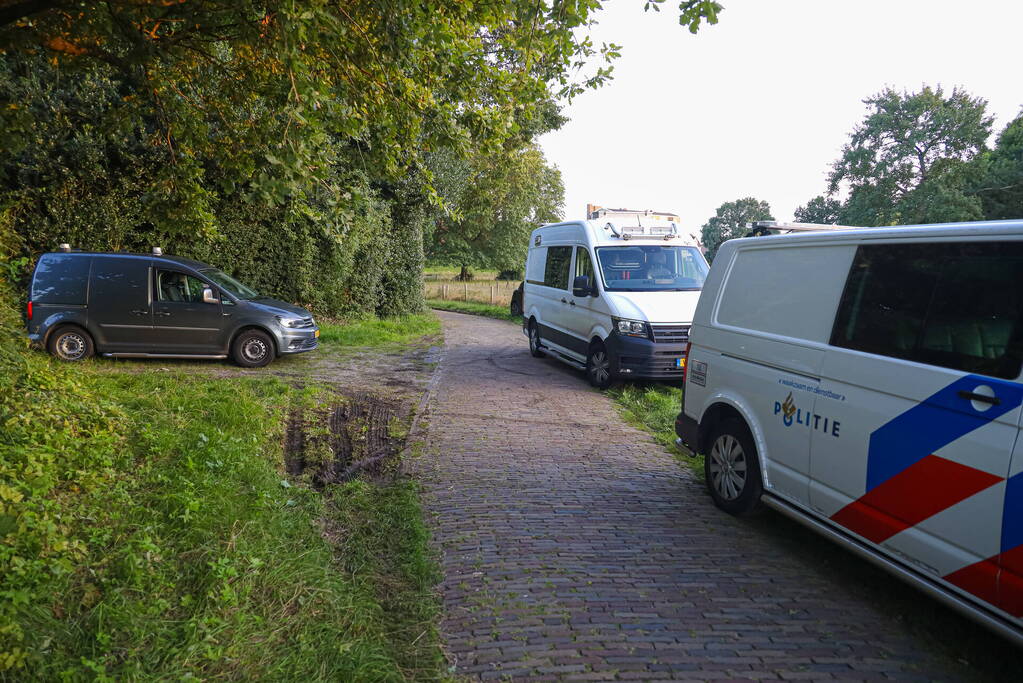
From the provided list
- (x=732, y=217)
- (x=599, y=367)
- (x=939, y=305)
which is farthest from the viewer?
(x=732, y=217)

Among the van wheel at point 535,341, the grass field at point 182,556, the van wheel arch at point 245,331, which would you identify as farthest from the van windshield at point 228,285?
the van wheel at point 535,341

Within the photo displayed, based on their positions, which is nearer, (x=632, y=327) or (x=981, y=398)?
(x=981, y=398)

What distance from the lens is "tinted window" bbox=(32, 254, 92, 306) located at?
34.2 ft

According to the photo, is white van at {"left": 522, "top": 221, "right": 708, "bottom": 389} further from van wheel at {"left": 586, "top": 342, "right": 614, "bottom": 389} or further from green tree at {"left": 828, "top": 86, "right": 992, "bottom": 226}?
green tree at {"left": 828, "top": 86, "right": 992, "bottom": 226}

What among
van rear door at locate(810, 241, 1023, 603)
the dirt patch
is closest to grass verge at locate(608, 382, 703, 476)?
van rear door at locate(810, 241, 1023, 603)

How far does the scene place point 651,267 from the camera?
10.7 metres

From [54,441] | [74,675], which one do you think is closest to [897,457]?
[74,675]

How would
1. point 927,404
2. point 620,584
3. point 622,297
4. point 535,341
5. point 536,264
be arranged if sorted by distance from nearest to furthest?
1. point 927,404
2. point 620,584
3. point 622,297
4. point 536,264
5. point 535,341

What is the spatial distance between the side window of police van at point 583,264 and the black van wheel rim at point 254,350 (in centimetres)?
555

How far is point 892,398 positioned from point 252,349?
33.1 feet

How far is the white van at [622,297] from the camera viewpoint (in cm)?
971

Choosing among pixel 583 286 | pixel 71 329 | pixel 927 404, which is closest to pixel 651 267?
pixel 583 286

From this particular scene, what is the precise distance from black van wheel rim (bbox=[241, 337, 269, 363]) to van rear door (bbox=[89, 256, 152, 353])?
1508 mm

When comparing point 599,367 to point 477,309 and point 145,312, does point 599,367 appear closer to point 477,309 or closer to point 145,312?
point 145,312
